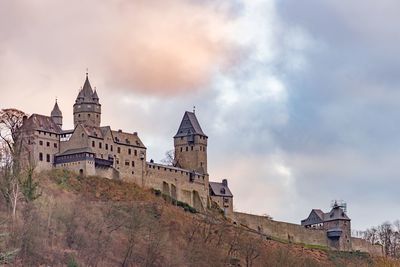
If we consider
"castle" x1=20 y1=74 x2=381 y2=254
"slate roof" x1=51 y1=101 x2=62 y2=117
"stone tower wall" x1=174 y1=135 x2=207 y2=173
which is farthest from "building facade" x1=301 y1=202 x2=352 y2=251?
"slate roof" x1=51 y1=101 x2=62 y2=117

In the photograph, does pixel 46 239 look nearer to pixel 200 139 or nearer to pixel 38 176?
pixel 38 176

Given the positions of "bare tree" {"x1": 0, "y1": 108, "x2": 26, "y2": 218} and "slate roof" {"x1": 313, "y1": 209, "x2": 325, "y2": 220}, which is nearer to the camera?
"bare tree" {"x1": 0, "y1": 108, "x2": 26, "y2": 218}

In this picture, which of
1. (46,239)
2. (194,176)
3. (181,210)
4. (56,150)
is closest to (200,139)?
(194,176)

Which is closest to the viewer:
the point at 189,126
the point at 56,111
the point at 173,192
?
the point at 173,192

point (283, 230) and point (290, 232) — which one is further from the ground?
point (283, 230)

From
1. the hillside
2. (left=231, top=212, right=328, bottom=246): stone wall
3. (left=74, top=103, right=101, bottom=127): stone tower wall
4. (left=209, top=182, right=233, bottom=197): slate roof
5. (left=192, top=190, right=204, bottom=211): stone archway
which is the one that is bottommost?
the hillside

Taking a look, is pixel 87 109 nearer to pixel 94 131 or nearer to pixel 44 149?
pixel 94 131

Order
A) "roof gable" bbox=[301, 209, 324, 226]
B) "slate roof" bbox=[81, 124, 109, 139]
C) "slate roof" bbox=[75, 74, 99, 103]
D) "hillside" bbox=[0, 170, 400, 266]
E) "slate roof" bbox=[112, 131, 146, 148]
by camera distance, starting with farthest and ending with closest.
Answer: "roof gable" bbox=[301, 209, 324, 226] < "slate roof" bbox=[75, 74, 99, 103] < "slate roof" bbox=[112, 131, 146, 148] < "slate roof" bbox=[81, 124, 109, 139] < "hillside" bbox=[0, 170, 400, 266]

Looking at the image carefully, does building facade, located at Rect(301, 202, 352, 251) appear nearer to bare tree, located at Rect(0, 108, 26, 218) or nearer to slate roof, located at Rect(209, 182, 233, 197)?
slate roof, located at Rect(209, 182, 233, 197)

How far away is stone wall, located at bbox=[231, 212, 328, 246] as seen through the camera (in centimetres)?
11425

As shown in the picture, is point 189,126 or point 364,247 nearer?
point 189,126

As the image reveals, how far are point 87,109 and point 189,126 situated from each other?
18474 mm

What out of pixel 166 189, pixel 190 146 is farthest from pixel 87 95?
pixel 190 146

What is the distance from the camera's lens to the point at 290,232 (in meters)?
120
